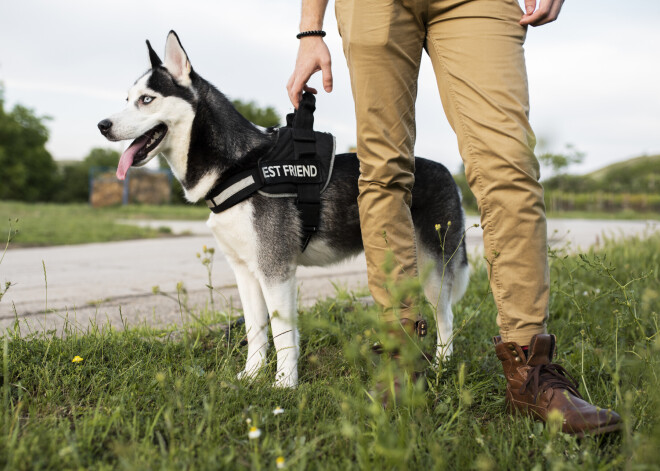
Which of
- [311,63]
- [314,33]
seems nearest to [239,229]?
[311,63]

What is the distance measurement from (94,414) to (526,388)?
1440 mm

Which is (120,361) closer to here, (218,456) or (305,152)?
(218,456)

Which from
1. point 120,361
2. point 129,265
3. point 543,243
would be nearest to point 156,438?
point 120,361

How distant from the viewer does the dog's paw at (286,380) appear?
2.18 meters

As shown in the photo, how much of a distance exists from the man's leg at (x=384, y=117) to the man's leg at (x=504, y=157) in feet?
0.67

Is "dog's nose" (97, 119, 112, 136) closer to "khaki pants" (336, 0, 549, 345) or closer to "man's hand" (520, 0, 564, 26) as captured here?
"khaki pants" (336, 0, 549, 345)

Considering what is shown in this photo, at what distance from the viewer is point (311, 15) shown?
91.5 inches

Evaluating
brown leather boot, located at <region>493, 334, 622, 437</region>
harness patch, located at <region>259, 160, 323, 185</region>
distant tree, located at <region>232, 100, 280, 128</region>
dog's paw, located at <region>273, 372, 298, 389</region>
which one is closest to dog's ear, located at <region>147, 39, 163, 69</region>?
harness patch, located at <region>259, 160, 323, 185</region>

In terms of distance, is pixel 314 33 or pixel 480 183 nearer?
pixel 480 183

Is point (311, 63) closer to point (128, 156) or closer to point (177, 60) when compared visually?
point (177, 60)

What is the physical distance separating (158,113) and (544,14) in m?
1.79

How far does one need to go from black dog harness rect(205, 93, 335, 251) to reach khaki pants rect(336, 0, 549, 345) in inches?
17.1

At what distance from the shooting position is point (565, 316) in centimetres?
348

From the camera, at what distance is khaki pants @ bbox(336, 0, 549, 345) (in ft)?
6.31
